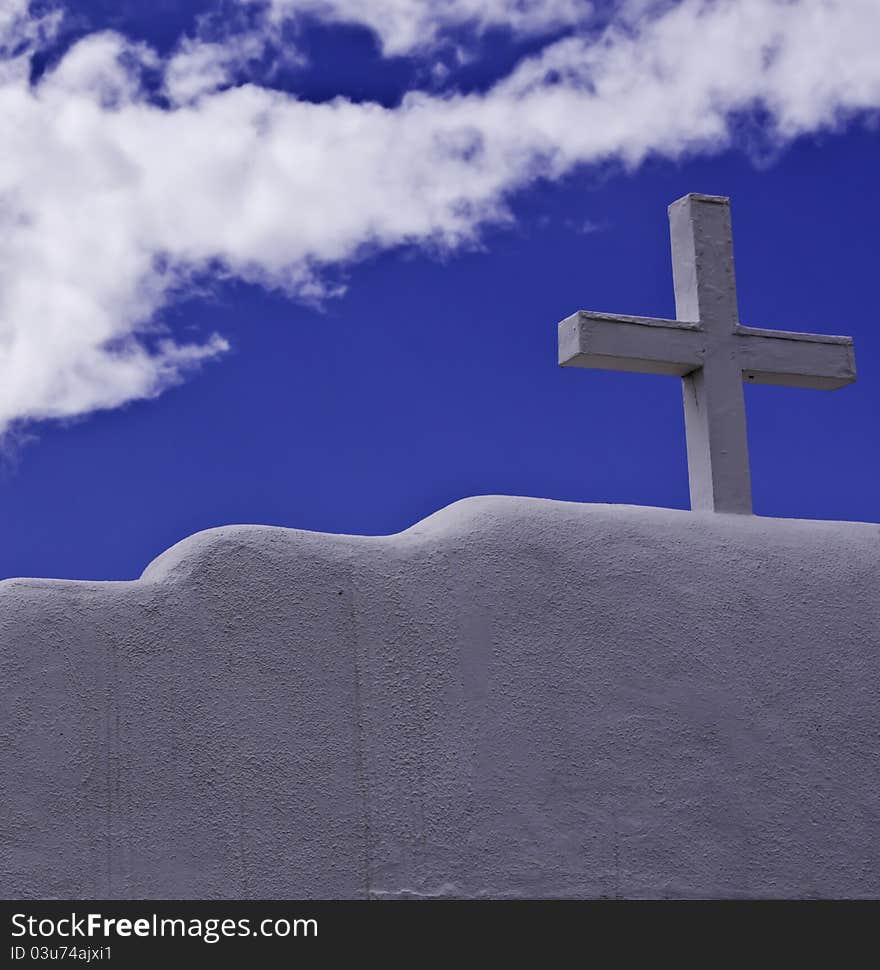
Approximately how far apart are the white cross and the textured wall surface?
0.29 m

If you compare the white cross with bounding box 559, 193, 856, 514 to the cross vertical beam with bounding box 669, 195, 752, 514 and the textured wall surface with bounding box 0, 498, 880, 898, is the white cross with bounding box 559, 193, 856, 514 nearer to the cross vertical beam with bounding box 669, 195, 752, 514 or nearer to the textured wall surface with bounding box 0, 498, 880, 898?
the cross vertical beam with bounding box 669, 195, 752, 514

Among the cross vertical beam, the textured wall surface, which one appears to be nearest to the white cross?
the cross vertical beam

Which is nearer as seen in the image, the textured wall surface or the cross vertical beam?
the textured wall surface

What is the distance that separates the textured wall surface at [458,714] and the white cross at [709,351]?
289 millimetres

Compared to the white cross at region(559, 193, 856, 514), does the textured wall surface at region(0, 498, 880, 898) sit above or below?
below

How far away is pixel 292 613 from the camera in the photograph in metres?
4.66

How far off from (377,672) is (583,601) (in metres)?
0.77

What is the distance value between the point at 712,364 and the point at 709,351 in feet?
0.16

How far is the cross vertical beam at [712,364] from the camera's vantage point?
557cm

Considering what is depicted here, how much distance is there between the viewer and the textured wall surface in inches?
173

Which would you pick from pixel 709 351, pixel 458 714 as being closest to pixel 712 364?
pixel 709 351
